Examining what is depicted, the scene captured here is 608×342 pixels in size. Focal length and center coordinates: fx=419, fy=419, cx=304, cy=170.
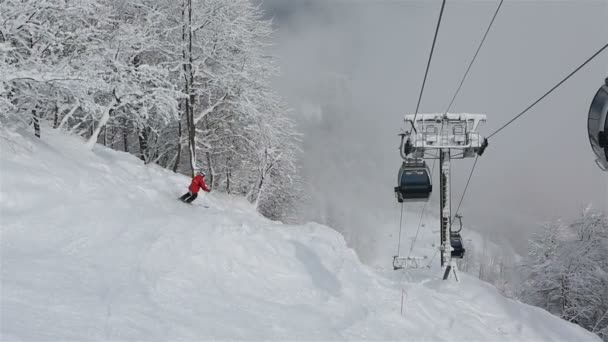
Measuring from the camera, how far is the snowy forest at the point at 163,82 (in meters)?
9.51

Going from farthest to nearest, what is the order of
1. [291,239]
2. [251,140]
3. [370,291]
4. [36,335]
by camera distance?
1. [251,140]
2. [291,239]
3. [370,291]
4. [36,335]

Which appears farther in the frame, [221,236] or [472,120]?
[472,120]

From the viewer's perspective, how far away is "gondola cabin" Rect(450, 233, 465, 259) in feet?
52.4

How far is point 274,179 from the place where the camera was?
2670 cm

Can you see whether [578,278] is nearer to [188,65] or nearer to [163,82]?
[188,65]

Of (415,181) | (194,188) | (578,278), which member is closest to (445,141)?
(415,181)

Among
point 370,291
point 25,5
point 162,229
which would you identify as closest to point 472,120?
point 370,291

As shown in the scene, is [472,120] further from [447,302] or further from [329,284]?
[329,284]

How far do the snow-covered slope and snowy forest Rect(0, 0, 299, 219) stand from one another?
148 cm

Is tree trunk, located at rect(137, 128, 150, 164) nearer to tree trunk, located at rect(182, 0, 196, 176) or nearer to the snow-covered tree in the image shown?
tree trunk, located at rect(182, 0, 196, 176)

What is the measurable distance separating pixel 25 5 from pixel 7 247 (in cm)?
562

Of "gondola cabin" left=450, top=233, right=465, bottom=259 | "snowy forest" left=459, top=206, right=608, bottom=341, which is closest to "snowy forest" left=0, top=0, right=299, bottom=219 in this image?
"gondola cabin" left=450, top=233, right=465, bottom=259

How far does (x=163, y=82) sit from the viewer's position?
14.3 meters

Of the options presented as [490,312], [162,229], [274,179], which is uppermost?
[274,179]
